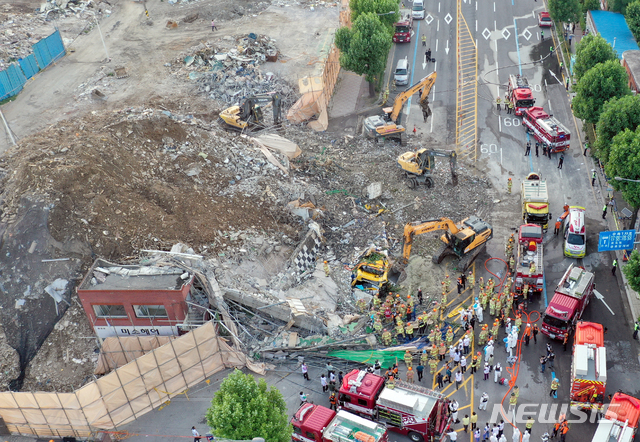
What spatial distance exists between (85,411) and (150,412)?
3152mm

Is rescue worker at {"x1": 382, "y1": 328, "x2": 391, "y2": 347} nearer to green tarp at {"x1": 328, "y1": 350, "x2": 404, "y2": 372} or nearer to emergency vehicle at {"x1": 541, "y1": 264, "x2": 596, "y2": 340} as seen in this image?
green tarp at {"x1": 328, "y1": 350, "x2": 404, "y2": 372}

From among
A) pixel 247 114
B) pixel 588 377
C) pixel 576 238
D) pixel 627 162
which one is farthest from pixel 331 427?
pixel 247 114

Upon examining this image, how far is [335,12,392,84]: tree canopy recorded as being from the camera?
53688 mm

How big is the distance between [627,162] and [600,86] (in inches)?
414

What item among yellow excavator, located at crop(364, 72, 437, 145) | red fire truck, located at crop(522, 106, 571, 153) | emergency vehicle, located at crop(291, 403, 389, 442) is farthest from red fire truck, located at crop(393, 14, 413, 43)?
emergency vehicle, located at crop(291, 403, 389, 442)

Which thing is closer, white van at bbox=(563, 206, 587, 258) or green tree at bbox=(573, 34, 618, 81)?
white van at bbox=(563, 206, 587, 258)

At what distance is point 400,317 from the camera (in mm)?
32625

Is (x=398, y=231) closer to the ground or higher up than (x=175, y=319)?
closer to the ground

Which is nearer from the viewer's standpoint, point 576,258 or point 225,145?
point 576,258

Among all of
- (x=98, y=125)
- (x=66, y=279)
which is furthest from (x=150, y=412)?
(x=98, y=125)

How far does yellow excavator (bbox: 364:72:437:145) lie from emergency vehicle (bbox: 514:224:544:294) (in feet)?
49.5

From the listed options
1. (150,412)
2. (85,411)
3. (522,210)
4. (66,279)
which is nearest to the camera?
(85,411)

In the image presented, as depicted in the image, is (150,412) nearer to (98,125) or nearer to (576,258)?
(98,125)

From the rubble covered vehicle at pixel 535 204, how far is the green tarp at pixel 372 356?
14.4m
